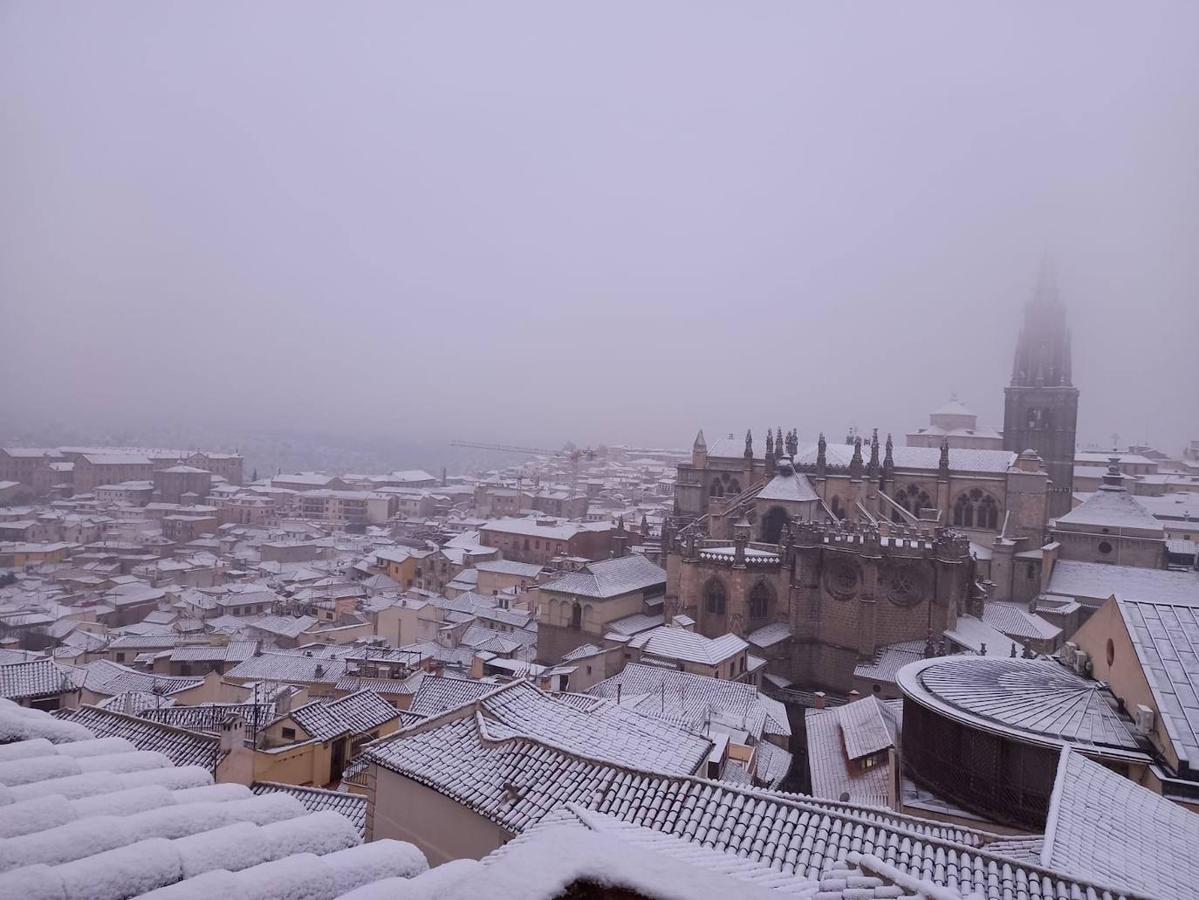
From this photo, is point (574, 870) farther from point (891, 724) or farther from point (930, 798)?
point (891, 724)

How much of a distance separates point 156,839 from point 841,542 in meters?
27.3

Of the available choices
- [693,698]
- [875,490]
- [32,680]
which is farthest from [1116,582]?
[32,680]

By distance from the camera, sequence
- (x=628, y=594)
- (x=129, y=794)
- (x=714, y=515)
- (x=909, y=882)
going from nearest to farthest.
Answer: (x=129, y=794) < (x=909, y=882) < (x=628, y=594) < (x=714, y=515)

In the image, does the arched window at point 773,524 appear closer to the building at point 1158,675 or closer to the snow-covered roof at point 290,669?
the snow-covered roof at point 290,669

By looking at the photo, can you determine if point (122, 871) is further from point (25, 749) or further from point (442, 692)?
point (442, 692)

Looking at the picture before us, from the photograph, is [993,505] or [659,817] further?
[993,505]

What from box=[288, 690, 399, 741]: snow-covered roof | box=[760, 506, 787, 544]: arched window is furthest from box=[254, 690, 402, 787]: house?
box=[760, 506, 787, 544]: arched window

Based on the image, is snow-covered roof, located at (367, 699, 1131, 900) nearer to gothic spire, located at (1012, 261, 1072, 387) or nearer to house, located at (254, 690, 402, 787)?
house, located at (254, 690, 402, 787)

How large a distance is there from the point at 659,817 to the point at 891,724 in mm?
10681

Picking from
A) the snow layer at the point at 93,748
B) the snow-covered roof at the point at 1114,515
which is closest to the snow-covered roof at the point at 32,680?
the snow layer at the point at 93,748

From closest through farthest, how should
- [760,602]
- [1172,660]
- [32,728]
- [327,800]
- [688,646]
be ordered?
[32,728], [327,800], [1172,660], [688,646], [760,602]

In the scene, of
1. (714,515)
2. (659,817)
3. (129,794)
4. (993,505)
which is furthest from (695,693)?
(993,505)

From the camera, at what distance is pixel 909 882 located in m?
5.05

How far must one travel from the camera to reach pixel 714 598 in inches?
1152
